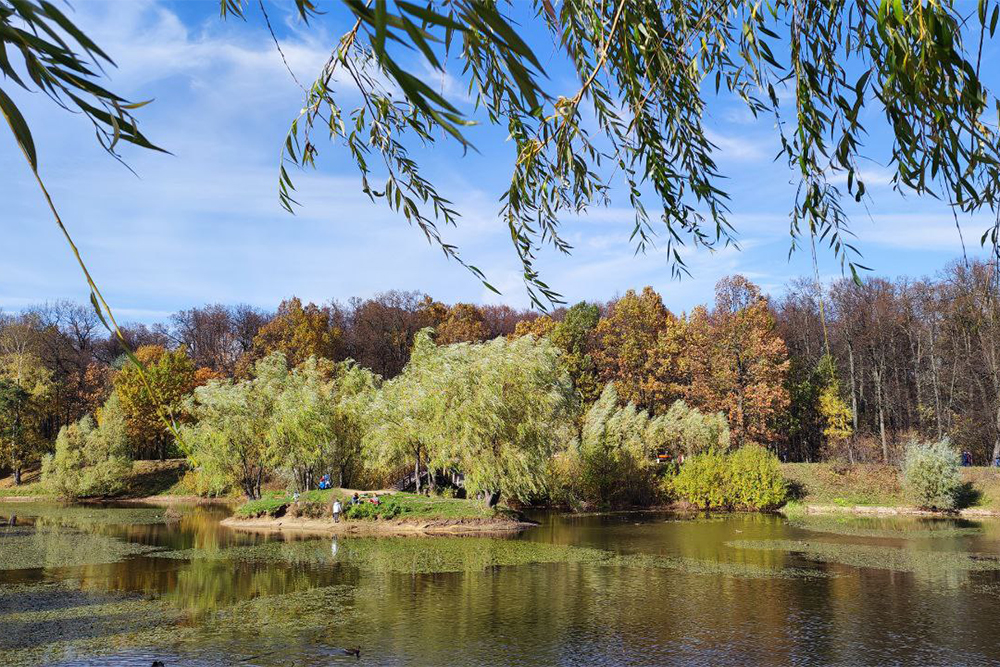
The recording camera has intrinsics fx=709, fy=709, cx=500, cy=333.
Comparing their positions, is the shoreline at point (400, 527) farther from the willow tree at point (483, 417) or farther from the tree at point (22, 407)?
the tree at point (22, 407)

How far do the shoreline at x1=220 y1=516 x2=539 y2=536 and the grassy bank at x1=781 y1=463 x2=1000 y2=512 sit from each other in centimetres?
1550

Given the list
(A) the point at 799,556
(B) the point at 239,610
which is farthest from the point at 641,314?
(B) the point at 239,610

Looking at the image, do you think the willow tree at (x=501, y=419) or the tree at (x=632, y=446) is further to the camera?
the tree at (x=632, y=446)

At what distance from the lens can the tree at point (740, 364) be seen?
39.0m

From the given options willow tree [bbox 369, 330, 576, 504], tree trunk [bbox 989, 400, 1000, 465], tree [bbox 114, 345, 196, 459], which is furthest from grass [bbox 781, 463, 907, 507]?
tree [bbox 114, 345, 196, 459]

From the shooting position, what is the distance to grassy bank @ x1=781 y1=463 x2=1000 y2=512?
104ft

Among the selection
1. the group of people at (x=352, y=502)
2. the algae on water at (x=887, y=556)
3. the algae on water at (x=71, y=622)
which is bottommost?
the algae on water at (x=887, y=556)

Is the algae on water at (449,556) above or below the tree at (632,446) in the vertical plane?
below

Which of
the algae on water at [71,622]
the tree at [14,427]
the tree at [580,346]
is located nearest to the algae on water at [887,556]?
the algae on water at [71,622]

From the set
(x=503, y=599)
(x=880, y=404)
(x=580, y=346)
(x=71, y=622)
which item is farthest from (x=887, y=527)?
(x=71, y=622)

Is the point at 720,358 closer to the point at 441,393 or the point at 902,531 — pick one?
the point at 902,531

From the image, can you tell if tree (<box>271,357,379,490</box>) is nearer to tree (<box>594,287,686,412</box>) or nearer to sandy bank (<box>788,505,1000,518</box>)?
tree (<box>594,287,686,412</box>)

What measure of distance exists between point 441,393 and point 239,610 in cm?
1442

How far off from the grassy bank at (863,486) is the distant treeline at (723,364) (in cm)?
263
